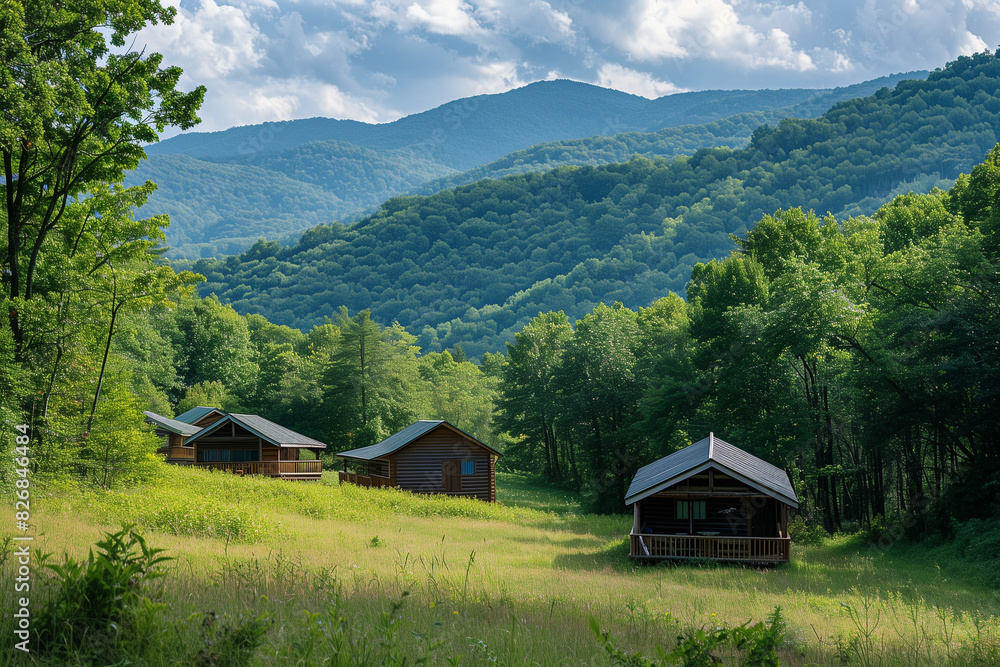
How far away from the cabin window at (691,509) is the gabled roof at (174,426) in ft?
124

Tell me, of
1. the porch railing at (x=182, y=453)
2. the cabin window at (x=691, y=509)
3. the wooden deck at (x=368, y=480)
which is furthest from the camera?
the porch railing at (x=182, y=453)

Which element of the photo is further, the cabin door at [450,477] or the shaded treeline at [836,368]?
the cabin door at [450,477]

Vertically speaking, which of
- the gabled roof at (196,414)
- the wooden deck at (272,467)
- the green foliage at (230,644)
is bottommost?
the wooden deck at (272,467)

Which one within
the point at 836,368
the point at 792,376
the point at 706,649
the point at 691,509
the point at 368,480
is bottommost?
the point at 368,480

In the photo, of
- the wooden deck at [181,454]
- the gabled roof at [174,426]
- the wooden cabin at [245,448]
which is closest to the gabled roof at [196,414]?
the gabled roof at [174,426]

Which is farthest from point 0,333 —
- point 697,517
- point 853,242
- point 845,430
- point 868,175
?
point 868,175

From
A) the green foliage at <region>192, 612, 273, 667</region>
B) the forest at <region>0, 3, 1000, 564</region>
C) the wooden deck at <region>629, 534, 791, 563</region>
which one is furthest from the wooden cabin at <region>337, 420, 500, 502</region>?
the green foliage at <region>192, 612, 273, 667</region>

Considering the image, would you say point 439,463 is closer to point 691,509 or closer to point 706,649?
point 691,509

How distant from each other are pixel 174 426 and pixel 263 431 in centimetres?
933

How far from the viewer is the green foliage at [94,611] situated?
4484mm

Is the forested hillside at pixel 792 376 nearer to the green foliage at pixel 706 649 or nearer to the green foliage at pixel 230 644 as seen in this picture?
the green foliage at pixel 706 649

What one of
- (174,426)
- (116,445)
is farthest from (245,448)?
(116,445)

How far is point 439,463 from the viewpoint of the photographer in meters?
46.4

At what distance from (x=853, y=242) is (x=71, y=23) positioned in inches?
1625
